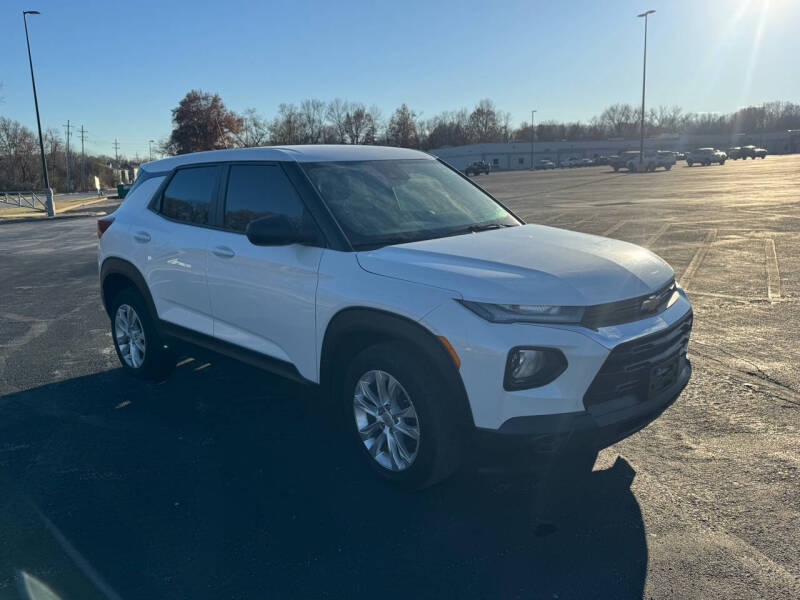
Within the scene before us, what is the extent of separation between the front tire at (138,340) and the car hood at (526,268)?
2628 mm

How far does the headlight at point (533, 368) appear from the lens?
3.05 m

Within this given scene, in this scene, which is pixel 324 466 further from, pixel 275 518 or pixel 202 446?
pixel 202 446

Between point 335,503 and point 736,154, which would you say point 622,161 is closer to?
point 736,154

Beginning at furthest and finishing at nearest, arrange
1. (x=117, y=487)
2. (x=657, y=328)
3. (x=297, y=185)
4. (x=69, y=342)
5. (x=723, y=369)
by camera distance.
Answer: (x=69, y=342) < (x=723, y=369) < (x=297, y=185) < (x=117, y=487) < (x=657, y=328)

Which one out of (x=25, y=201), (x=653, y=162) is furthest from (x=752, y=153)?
(x=25, y=201)

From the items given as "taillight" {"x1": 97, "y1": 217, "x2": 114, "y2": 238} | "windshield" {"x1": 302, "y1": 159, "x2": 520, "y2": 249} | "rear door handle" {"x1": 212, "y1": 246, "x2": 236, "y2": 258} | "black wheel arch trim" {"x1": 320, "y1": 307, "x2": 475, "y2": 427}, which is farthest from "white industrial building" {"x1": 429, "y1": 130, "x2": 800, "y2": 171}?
"black wheel arch trim" {"x1": 320, "y1": 307, "x2": 475, "y2": 427}

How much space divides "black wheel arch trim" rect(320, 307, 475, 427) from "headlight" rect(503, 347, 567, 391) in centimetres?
25

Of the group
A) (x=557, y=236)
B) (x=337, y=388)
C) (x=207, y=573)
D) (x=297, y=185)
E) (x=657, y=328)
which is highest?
(x=297, y=185)

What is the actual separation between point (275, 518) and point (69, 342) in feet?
15.3

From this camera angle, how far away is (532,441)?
3043 millimetres

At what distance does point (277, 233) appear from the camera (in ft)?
12.4

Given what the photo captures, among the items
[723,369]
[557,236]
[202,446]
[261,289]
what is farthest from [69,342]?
[723,369]

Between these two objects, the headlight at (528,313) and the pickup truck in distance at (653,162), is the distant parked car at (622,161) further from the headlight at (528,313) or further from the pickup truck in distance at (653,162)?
the headlight at (528,313)

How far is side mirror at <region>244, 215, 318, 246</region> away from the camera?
3.77 metres
